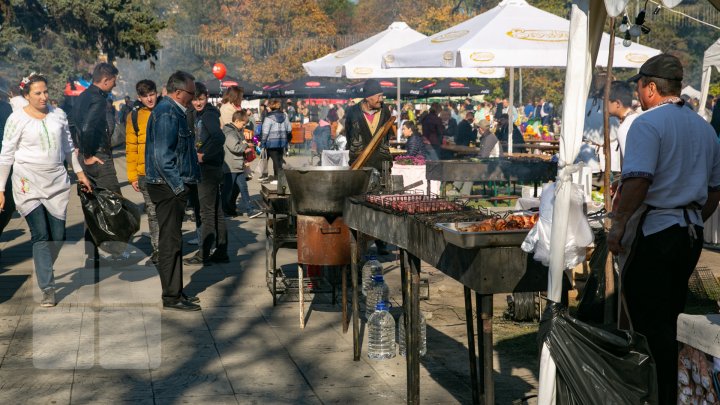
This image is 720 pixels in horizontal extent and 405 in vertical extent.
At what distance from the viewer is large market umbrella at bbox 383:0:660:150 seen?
12.1 metres

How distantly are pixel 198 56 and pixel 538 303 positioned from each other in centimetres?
9134

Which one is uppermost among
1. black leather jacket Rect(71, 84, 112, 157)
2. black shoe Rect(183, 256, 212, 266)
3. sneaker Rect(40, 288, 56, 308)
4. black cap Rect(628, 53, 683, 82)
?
black cap Rect(628, 53, 683, 82)

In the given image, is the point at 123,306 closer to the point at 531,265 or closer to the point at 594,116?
the point at 531,265

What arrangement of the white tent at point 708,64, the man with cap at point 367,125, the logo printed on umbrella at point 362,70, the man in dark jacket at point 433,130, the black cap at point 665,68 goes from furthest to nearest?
1. the man in dark jacket at point 433,130
2. the logo printed on umbrella at point 362,70
3. the white tent at point 708,64
4. the man with cap at point 367,125
5. the black cap at point 665,68

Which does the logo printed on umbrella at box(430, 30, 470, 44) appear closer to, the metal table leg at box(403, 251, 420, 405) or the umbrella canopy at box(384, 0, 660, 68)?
the umbrella canopy at box(384, 0, 660, 68)

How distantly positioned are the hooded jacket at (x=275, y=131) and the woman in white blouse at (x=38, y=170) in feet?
32.6

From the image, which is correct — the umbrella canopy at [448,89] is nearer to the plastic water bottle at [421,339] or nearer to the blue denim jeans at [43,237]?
the blue denim jeans at [43,237]

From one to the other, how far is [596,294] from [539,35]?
7616 mm

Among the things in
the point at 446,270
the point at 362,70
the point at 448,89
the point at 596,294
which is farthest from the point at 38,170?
the point at 448,89

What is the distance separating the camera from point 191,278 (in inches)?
385

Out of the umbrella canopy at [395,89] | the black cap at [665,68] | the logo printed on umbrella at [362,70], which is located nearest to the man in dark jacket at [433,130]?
the logo printed on umbrella at [362,70]

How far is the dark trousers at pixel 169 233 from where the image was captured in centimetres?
810

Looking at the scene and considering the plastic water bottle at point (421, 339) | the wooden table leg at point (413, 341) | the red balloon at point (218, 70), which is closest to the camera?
the wooden table leg at point (413, 341)

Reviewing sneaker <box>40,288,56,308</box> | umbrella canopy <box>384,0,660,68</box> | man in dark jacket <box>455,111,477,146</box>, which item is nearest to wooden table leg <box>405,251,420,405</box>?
A: sneaker <box>40,288,56,308</box>
